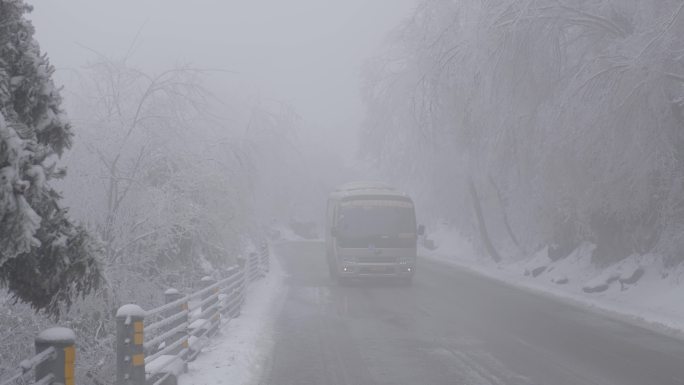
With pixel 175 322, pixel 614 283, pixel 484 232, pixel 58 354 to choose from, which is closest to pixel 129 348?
pixel 58 354

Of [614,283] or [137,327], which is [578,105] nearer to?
[614,283]

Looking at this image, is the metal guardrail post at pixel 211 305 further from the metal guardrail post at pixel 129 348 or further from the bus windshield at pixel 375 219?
the bus windshield at pixel 375 219

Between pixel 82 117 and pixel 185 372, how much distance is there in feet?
28.2

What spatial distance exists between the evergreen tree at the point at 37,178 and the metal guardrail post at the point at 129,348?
301cm

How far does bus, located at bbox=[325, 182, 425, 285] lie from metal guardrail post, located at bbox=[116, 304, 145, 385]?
1555 cm

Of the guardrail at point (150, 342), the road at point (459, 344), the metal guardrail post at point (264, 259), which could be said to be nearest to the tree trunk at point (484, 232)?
the metal guardrail post at point (264, 259)

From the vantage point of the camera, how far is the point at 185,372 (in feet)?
31.6

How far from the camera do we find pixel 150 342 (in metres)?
7.97

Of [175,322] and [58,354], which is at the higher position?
[58,354]

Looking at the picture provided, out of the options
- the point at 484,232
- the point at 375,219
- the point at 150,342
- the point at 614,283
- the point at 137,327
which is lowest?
the point at 614,283

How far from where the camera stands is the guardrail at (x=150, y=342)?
16.2 ft

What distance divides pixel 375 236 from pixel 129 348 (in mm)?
15952

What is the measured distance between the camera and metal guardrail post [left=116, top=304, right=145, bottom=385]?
7.29 metres

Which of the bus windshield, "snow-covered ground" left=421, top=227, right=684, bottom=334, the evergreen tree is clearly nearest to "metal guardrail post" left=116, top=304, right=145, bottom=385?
the evergreen tree
